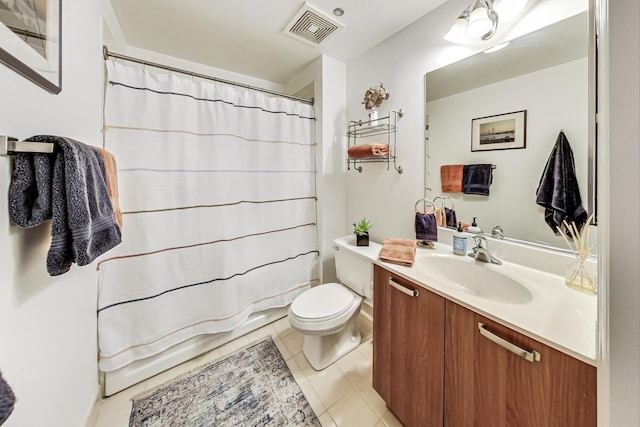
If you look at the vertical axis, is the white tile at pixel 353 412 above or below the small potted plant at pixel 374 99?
below

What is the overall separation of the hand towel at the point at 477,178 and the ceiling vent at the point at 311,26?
1.30 meters

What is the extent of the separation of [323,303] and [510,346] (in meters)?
1.04

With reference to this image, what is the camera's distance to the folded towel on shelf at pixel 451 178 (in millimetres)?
1355

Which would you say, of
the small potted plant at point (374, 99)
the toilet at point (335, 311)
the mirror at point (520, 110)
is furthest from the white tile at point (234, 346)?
the small potted plant at point (374, 99)

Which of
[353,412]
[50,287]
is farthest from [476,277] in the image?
[50,287]

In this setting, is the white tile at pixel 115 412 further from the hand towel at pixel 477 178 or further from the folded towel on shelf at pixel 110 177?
the hand towel at pixel 477 178

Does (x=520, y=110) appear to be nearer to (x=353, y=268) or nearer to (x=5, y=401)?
(x=353, y=268)

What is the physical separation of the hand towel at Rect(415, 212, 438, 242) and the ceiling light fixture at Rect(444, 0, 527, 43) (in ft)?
3.26

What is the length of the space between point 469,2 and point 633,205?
1.48 m

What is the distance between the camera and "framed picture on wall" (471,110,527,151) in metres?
1.10

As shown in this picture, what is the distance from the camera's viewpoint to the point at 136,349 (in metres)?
1.36

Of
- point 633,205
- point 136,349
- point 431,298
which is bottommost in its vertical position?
point 136,349

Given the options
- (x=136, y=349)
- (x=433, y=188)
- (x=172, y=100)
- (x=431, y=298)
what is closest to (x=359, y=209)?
(x=433, y=188)

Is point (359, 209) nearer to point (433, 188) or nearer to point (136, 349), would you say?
point (433, 188)
